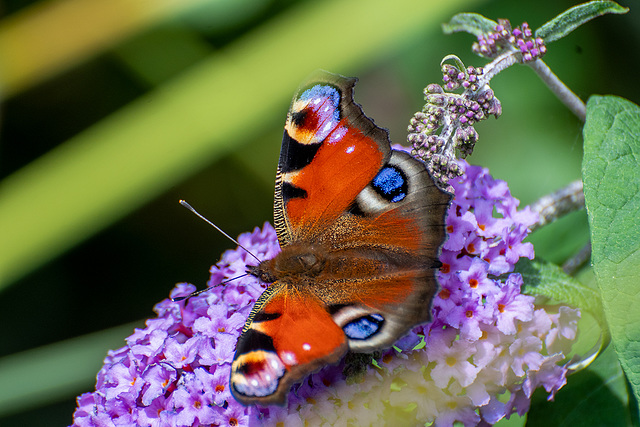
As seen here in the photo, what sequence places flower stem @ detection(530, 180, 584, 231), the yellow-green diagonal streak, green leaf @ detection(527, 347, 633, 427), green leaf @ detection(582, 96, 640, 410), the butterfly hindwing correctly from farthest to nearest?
1. the yellow-green diagonal streak
2. flower stem @ detection(530, 180, 584, 231)
3. green leaf @ detection(527, 347, 633, 427)
4. green leaf @ detection(582, 96, 640, 410)
5. the butterfly hindwing

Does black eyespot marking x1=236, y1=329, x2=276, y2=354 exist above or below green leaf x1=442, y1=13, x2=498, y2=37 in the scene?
below

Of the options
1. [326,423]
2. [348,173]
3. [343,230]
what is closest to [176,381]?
[326,423]

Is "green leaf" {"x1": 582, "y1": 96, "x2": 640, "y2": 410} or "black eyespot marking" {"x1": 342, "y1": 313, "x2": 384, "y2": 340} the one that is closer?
"black eyespot marking" {"x1": 342, "y1": 313, "x2": 384, "y2": 340}

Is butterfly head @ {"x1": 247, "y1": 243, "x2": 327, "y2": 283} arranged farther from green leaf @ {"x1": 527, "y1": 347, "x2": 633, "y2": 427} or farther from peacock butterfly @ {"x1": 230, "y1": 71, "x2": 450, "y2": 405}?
green leaf @ {"x1": 527, "y1": 347, "x2": 633, "y2": 427}

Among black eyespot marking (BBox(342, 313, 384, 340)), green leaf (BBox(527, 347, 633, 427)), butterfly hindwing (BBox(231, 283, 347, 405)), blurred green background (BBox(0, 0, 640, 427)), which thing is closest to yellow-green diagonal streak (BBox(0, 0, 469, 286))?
blurred green background (BBox(0, 0, 640, 427))

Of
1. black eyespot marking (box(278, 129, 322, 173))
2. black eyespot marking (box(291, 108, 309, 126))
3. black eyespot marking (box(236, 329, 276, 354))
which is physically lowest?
black eyespot marking (box(236, 329, 276, 354))
